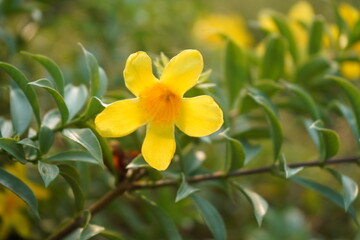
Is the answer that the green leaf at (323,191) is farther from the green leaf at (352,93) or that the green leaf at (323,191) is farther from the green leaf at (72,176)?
the green leaf at (72,176)

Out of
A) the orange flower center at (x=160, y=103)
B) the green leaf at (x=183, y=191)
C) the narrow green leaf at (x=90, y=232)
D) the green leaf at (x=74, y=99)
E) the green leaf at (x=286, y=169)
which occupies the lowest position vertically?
the narrow green leaf at (x=90, y=232)

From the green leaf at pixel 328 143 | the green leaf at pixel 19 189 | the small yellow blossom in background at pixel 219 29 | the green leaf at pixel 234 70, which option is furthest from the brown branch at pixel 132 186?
the small yellow blossom in background at pixel 219 29

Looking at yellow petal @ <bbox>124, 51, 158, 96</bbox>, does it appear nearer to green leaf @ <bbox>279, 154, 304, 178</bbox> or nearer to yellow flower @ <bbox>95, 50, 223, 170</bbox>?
yellow flower @ <bbox>95, 50, 223, 170</bbox>

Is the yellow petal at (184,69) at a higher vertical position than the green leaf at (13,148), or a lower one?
higher

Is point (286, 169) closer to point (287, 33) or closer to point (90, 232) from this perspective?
point (90, 232)

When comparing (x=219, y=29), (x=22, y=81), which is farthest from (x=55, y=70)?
(x=219, y=29)

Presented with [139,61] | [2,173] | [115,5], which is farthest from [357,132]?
[115,5]

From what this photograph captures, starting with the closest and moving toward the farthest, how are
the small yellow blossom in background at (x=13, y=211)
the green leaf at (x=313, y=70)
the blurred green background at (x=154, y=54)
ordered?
the small yellow blossom in background at (x=13, y=211)
the green leaf at (x=313, y=70)
the blurred green background at (x=154, y=54)
